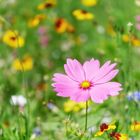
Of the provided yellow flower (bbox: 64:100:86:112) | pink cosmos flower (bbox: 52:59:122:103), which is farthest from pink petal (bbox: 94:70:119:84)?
yellow flower (bbox: 64:100:86:112)

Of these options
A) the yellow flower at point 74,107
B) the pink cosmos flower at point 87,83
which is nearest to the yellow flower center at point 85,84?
the pink cosmos flower at point 87,83

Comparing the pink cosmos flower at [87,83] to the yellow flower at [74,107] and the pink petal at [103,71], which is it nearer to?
the pink petal at [103,71]

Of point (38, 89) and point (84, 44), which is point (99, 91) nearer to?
point (38, 89)

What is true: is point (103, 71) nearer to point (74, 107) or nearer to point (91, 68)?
point (91, 68)

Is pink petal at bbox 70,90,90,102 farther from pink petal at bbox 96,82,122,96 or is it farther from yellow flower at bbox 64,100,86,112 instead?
yellow flower at bbox 64,100,86,112

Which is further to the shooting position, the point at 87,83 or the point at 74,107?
the point at 74,107

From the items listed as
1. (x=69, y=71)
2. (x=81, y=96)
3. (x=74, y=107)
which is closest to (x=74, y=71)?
(x=69, y=71)
